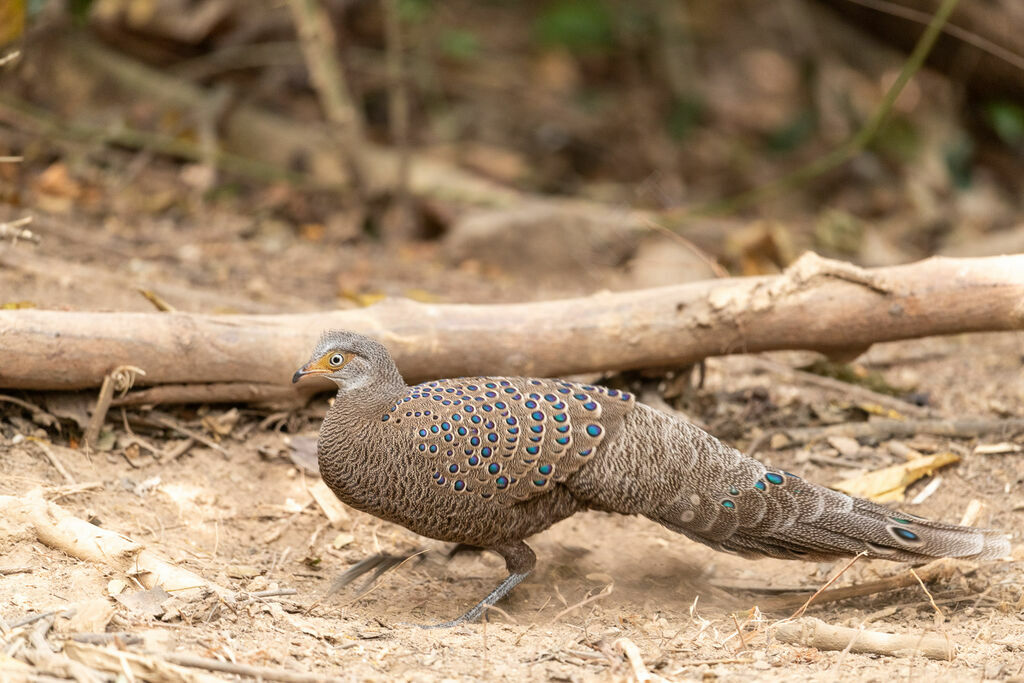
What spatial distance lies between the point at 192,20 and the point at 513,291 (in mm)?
4142

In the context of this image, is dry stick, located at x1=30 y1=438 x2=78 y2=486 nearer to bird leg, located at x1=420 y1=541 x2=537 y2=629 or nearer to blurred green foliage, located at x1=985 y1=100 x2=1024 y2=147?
bird leg, located at x1=420 y1=541 x2=537 y2=629

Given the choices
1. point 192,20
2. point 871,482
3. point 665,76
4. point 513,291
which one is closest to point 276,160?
point 192,20

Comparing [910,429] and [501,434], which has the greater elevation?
[501,434]

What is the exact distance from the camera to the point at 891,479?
179 inches

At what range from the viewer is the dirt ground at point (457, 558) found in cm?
314

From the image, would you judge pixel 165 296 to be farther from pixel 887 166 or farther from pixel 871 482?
pixel 887 166

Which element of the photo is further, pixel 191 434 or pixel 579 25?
pixel 579 25

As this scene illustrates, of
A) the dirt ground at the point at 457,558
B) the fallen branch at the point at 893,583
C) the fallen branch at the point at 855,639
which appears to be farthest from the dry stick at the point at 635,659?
the fallen branch at the point at 893,583

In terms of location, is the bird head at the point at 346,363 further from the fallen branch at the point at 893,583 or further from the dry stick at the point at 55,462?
the fallen branch at the point at 893,583

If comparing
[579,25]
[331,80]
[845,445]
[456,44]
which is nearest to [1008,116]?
[579,25]

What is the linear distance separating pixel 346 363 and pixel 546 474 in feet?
2.94

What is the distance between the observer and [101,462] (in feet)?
14.0

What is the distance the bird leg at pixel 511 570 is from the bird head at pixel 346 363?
2.84ft

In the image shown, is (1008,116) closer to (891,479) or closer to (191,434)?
(891,479)
